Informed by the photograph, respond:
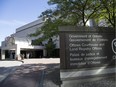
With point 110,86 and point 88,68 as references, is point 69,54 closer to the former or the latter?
point 88,68

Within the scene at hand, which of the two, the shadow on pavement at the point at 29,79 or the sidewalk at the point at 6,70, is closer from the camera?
the shadow on pavement at the point at 29,79

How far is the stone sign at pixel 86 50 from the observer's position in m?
7.48

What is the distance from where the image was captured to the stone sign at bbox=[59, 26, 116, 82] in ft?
24.5

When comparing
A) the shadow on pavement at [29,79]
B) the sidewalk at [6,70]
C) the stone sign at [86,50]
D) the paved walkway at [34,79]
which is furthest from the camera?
the sidewalk at [6,70]

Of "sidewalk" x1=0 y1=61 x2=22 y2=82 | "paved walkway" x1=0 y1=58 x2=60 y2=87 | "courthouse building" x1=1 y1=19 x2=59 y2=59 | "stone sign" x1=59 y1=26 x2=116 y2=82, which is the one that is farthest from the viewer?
"courthouse building" x1=1 y1=19 x2=59 y2=59

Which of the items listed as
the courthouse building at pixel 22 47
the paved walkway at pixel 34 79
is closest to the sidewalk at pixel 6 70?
the paved walkway at pixel 34 79

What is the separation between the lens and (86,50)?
25.3 feet

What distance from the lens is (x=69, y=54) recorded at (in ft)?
24.6

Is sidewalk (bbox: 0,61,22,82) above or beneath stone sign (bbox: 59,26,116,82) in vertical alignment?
beneath

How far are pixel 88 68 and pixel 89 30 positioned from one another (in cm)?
139

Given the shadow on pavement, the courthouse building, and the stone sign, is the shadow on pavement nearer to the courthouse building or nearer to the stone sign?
the stone sign

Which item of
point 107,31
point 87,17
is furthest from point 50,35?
point 107,31

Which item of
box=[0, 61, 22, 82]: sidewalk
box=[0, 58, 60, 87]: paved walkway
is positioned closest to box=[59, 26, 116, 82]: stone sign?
box=[0, 58, 60, 87]: paved walkway

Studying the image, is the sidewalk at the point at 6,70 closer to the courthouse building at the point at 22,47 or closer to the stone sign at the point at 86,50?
the stone sign at the point at 86,50
